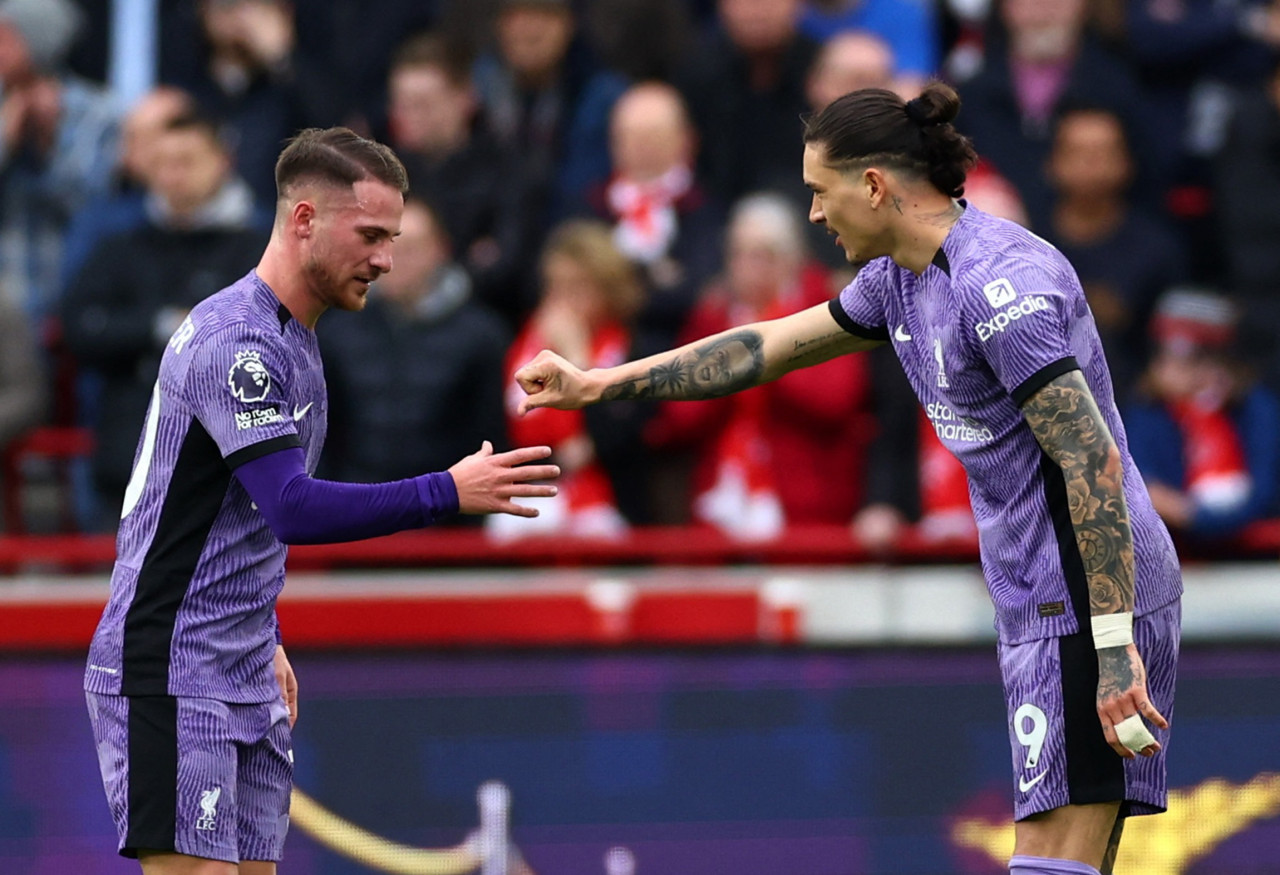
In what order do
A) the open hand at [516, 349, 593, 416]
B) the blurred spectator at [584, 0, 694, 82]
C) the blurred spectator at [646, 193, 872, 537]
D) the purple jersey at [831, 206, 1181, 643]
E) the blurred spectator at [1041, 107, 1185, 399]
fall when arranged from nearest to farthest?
1. the purple jersey at [831, 206, 1181, 643]
2. the open hand at [516, 349, 593, 416]
3. the blurred spectator at [646, 193, 872, 537]
4. the blurred spectator at [1041, 107, 1185, 399]
5. the blurred spectator at [584, 0, 694, 82]

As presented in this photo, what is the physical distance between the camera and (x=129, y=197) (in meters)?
9.06

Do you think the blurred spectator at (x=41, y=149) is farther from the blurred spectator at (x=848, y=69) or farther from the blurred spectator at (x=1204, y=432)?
the blurred spectator at (x=1204, y=432)

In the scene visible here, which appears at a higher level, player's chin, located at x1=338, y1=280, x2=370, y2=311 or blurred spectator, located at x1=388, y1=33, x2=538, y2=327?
blurred spectator, located at x1=388, y1=33, x2=538, y2=327

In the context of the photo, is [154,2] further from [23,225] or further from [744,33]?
[744,33]

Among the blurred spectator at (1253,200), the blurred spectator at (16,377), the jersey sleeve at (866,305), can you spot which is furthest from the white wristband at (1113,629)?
the blurred spectator at (16,377)

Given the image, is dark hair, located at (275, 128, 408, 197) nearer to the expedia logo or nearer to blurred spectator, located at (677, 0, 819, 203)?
the expedia logo

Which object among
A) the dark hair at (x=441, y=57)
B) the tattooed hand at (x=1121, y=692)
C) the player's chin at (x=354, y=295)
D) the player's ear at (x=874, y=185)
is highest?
the dark hair at (x=441, y=57)

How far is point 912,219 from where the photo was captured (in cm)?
463

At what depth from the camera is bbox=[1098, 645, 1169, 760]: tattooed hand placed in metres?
4.29

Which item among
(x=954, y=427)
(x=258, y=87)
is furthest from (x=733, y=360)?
(x=258, y=87)

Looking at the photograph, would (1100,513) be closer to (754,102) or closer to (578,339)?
(578,339)

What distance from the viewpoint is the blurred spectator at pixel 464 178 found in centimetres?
874

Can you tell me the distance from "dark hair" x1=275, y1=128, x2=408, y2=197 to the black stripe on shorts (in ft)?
4.06

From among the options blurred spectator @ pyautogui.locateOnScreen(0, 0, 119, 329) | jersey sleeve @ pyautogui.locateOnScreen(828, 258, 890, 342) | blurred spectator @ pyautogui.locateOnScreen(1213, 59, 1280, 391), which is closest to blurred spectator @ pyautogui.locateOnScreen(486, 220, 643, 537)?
blurred spectator @ pyautogui.locateOnScreen(0, 0, 119, 329)
